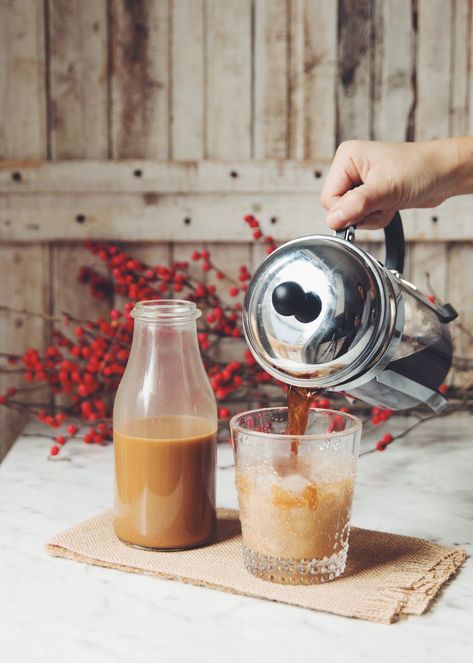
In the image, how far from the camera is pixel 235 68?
5.20 ft

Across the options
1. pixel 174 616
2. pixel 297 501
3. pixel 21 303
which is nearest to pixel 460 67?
pixel 21 303

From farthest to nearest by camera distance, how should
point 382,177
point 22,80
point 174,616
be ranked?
point 22,80
point 382,177
point 174,616

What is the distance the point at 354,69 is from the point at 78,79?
0.54m

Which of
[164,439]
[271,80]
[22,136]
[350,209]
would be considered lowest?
[164,439]

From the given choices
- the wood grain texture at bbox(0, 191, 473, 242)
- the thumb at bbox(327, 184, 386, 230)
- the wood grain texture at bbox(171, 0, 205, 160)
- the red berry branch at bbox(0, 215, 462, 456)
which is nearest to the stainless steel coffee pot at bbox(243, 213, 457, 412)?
the thumb at bbox(327, 184, 386, 230)

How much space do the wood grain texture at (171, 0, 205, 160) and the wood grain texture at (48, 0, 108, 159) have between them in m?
0.14

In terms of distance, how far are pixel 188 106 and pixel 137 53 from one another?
0.14 meters

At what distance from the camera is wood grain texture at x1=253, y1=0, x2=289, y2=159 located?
5.15 ft

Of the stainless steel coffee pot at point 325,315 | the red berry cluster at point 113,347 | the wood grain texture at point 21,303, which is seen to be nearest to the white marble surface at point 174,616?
the stainless steel coffee pot at point 325,315

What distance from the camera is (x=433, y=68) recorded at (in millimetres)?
1589

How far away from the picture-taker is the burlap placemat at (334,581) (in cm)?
79

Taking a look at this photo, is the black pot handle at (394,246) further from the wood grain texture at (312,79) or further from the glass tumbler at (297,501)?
the wood grain texture at (312,79)

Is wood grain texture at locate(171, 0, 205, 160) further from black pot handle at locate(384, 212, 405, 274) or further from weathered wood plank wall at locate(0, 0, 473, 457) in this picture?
black pot handle at locate(384, 212, 405, 274)

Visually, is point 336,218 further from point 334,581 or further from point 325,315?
point 334,581
